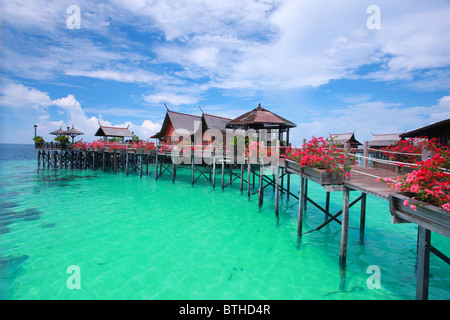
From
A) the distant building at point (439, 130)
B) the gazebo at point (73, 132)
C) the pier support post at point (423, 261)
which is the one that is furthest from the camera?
the gazebo at point (73, 132)

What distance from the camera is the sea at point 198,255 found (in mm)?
5430

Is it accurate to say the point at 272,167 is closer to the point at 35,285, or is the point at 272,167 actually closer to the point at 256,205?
the point at 256,205

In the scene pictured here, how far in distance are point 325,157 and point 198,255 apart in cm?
481

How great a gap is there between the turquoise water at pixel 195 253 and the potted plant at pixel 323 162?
2500mm

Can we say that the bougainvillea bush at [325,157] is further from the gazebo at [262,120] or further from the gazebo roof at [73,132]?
the gazebo roof at [73,132]

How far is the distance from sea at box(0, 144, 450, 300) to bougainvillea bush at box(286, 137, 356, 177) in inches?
109

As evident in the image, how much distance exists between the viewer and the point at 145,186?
1869 cm

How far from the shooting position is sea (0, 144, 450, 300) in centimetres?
543

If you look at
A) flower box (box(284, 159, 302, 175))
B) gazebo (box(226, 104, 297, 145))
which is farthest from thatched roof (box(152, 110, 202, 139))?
flower box (box(284, 159, 302, 175))

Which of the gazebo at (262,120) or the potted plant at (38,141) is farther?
the potted plant at (38,141)

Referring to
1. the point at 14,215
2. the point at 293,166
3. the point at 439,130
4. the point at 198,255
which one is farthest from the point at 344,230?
the point at 14,215

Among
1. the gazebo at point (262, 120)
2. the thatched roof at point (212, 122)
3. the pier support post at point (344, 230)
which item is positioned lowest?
the pier support post at point (344, 230)

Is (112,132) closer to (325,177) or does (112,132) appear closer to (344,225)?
(325,177)

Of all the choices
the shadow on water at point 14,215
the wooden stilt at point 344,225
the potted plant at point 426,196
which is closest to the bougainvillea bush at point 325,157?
the wooden stilt at point 344,225
